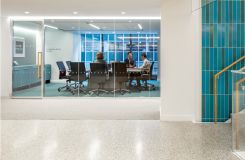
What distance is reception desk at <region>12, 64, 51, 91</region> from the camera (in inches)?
448

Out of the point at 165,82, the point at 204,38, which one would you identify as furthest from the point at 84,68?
the point at 204,38

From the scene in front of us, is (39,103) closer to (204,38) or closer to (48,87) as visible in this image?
(48,87)

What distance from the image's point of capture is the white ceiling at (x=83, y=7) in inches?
326

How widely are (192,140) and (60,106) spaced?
506cm

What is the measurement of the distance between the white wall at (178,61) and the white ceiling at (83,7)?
1.14 m

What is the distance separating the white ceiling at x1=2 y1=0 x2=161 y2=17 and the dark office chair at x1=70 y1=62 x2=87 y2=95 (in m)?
1.93

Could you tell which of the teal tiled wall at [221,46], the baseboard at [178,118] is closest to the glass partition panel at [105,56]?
the baseboard at [178,118]

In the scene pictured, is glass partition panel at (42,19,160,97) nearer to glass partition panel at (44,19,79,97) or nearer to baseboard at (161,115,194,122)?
glass partition panel at (44,19,79,97)

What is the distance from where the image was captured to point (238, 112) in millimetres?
4816

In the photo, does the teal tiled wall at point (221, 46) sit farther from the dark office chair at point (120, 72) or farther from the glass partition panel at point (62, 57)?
the glass partition panel at point (62, 57)

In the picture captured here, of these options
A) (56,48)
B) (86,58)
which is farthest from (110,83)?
(56,48)

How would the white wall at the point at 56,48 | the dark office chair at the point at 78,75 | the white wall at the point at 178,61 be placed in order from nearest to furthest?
the white wall at the point at 178,61, the dark office chair at the point at 78,75, the white wall at the point at 56,48

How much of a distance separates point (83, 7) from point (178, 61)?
3582 millimetres

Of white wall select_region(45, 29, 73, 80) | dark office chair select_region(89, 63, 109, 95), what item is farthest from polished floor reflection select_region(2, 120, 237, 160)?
white wall select_region(45, 29, 73, 80)
